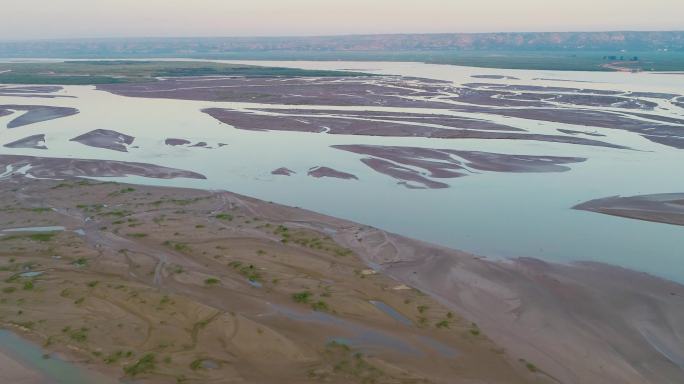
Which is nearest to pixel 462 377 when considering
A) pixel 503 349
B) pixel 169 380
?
pixel 503 349

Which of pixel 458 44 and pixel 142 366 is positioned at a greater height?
pixel 458 44

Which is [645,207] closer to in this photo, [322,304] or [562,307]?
[562,307]

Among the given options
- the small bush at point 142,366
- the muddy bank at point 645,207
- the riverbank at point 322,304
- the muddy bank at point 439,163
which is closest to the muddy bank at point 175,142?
the muddy bank at point 439,163

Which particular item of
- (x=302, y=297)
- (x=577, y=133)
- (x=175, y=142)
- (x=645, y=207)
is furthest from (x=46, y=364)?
(x=577, y=133)

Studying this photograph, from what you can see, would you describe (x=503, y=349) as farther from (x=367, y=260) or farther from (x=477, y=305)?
(x=367, y=260)

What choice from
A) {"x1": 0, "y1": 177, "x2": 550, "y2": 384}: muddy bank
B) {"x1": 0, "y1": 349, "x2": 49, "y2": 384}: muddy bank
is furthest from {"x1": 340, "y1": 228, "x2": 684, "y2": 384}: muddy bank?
{"x1": 0, "y1": 349, "x2": 49, "y2": 384}: muddy bank

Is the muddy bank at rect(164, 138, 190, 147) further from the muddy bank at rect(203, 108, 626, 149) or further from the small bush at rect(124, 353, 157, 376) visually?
the small bush at rect(124, 353, 157, 376)
